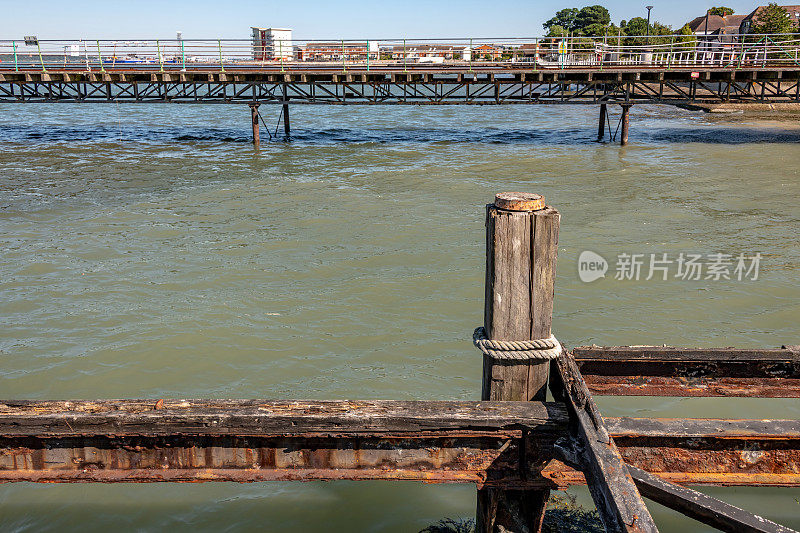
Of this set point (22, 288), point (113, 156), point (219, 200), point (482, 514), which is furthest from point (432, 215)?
point (113, 156)

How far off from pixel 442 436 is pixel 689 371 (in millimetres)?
1598

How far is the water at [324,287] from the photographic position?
18.4 feet

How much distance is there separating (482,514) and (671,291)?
7.53 m

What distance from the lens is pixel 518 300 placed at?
321 centimetres

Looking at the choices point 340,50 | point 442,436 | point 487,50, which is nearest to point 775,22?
point 487,50

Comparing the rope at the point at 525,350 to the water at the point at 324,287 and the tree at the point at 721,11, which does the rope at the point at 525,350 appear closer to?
the water at the point at 324,287

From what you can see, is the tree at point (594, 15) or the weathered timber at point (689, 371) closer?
the weathered timber at point (689, 371)

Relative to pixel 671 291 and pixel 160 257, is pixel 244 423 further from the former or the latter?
pixel 160 257

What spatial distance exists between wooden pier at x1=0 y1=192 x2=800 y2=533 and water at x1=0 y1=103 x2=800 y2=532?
2365 mm

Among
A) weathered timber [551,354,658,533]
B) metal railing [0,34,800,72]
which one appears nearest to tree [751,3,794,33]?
metal railing [0,34,800,72]

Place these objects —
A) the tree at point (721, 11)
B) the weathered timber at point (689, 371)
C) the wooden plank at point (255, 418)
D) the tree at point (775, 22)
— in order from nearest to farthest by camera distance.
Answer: the wooden plank at point (255, 418)
the weathered timber at point (689, 371)
the tree at point (775, 22)
the tree at point (721, 11)

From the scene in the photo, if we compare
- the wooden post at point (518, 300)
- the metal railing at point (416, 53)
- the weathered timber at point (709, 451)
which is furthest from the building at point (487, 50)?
the weathered timber at point (709, 451)

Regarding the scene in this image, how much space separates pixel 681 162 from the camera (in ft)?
75.5

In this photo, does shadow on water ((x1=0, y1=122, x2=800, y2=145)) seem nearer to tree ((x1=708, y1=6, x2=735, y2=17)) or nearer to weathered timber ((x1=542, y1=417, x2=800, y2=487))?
weathered timber ((x1=542, y1=417, x2=800, y2=487))
